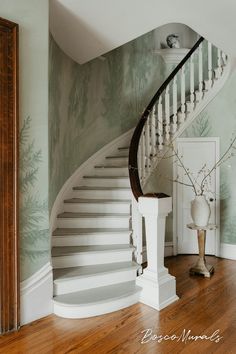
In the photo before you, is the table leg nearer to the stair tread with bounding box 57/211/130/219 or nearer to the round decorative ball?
the stair tread with bounding box 57/211/130/219

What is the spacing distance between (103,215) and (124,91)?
8.44ft

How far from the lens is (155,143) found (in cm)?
479

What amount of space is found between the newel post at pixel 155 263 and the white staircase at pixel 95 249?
0.13 meters

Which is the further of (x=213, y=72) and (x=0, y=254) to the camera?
(x=213, y=72)

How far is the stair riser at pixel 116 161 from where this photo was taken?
16.8 feet

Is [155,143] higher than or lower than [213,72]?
lower

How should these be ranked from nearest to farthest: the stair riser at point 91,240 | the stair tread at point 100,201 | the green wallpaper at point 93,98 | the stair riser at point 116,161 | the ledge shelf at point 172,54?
the stair riser at point 91,240 → the green wallpaper at point 93,98 → the stair tread at point 100,201 → the stair riser at point 116,161 → the ledge shelf at point 172,54

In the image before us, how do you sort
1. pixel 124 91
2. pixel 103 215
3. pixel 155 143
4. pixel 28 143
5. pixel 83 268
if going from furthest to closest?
pixel 124 91, pixel 155 143, pixel 103 215, pixel 83 268, pixel 28 143

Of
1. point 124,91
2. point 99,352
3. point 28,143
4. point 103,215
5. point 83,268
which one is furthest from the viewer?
point 124,91

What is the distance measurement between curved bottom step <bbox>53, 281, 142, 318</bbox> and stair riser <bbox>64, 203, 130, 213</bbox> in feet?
3.69

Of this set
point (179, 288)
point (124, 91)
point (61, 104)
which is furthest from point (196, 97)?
point (179, 288)

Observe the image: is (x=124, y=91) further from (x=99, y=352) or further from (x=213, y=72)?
(x=99, y=352)

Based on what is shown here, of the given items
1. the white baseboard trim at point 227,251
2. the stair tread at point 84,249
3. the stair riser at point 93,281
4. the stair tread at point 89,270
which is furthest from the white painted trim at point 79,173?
the white baseboard trim at point 227,251

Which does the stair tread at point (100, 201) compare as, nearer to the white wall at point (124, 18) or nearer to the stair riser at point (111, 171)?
the stair riser at point (111, 171)
